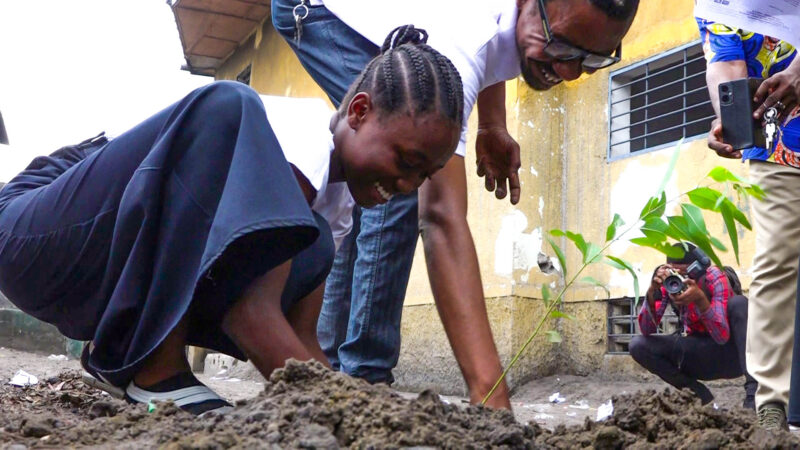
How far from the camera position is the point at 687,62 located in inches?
217

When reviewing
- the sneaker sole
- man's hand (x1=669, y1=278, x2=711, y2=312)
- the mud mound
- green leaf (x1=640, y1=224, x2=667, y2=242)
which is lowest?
the mud mound

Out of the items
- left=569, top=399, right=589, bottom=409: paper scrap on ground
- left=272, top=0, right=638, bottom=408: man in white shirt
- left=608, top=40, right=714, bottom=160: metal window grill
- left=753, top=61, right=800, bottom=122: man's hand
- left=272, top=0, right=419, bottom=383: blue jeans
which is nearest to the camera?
left=272, top=0, right=638, bottom=408: man in white shirt

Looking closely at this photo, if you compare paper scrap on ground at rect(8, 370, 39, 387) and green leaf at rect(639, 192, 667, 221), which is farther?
paper scrap on ground at rect(8, 370, 39, 387)

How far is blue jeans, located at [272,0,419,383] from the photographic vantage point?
270cm

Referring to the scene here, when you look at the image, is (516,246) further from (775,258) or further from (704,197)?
(704,197)

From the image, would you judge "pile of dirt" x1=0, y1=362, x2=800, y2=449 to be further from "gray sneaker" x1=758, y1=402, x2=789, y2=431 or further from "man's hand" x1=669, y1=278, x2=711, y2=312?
"man's hand" x1=669, y1=278, x2=711, y2=312

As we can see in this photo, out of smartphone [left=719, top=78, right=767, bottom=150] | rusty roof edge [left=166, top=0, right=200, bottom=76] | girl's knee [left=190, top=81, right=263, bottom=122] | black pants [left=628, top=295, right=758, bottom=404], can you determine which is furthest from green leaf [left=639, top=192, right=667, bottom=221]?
rusty roof edge [left=166, top=0, right=200, bottom=76]

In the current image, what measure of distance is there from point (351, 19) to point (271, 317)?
114 cm

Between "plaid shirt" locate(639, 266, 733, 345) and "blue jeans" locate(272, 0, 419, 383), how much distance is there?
2336 millimetres

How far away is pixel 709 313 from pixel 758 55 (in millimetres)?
1729

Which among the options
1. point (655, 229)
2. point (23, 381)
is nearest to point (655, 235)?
point (655, 229)

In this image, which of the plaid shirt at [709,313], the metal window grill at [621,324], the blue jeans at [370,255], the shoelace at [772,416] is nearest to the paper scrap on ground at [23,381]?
the blue jeans at [370,255]

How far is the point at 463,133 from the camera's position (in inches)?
99.7

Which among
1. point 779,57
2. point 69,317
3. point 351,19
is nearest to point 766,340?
point 779,57
